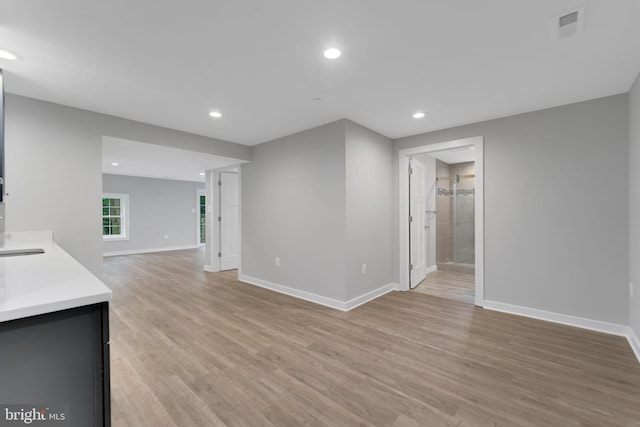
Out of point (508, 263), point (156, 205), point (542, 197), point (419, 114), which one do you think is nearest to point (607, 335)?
point (508, 263)

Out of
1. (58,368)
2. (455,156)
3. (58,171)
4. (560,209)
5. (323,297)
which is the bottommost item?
(323,297)

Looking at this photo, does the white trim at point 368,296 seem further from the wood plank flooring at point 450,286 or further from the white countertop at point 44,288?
the white countertop at point 44,288

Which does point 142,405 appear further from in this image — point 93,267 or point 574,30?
point 574,30

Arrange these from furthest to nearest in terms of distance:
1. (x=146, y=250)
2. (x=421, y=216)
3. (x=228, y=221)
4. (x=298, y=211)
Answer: (x=146, y=250) < (x=228, y=221) < (x=421, y=216) < (x=298, y=211)

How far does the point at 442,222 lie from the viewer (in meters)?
6.08

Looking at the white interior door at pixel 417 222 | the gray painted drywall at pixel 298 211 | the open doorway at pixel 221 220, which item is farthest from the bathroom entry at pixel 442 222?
the open doorway at pixel 221 220

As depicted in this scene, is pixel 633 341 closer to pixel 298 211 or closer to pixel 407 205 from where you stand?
pixel 407 205

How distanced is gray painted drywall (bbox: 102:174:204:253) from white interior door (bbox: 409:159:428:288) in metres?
7.73

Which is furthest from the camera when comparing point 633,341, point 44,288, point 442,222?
point 442,222

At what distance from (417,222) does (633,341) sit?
2.60 meters

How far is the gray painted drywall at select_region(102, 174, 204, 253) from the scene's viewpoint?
26.3 ft

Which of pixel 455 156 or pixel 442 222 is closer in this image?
pixel 455 156

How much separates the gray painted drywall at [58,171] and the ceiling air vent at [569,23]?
4.09m

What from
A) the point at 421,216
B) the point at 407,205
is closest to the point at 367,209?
the point at 407,205
